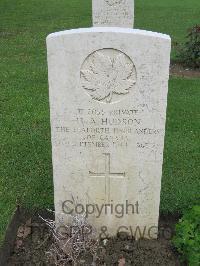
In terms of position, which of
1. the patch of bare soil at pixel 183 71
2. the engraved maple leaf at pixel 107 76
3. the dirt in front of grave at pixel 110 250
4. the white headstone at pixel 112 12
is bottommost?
the patch of bare soil at pixel 183 71

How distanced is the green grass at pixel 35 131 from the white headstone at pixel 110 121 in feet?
2.53

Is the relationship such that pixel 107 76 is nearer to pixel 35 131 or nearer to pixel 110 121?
pixel 110 121

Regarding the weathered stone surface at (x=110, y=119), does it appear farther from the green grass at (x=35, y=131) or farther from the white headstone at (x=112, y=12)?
the white headstone at (x=112, y=12)

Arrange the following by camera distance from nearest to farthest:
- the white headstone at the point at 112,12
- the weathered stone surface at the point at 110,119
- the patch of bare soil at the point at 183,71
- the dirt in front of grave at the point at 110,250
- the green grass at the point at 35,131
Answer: the weathered stone surface at the point at 110,119 → the dirt in front of grave at the point at 110,250 → the green grass at the point at 35,131 → the patch of bare soil at the point at 183,71 → the white headstone at the point at 112,12

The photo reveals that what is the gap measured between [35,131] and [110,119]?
3.05 meters

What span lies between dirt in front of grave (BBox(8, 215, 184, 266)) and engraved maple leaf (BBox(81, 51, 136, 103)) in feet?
4.33

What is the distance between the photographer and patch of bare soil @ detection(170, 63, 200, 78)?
9727 mm

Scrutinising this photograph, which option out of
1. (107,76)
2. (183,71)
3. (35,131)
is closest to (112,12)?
(183,71)

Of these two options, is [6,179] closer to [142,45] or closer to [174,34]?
→ [142,45]

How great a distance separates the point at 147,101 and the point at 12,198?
2.07m

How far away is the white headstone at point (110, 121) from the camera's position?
3.38 meters

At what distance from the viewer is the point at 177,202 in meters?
4.70

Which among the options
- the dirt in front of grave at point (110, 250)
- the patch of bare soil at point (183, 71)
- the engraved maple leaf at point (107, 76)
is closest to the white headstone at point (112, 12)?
the patch of bare soil at point (183, 71)

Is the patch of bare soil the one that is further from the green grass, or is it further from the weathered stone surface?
the weathered stone surface
